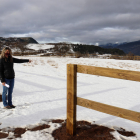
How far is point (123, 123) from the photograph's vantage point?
134 inches

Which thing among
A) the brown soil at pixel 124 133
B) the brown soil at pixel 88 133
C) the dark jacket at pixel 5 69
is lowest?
the brown soil at pixel 124 133

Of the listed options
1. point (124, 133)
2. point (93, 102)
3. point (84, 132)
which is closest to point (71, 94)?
point (93, 102)

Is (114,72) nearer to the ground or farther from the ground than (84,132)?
farther from the ground

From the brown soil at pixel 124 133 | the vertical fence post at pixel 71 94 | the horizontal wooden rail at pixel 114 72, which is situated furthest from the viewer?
the brown soil at pixel 124 133

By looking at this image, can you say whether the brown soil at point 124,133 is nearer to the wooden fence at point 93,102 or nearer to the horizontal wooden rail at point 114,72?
the wooden fence at point 93,102

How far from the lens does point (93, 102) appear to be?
2.41 m

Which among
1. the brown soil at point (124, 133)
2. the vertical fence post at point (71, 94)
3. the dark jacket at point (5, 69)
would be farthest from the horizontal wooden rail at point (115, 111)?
the dark jacket at point (5, 69)

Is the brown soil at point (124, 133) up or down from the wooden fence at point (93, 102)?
down

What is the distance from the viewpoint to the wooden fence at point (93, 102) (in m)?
2.02

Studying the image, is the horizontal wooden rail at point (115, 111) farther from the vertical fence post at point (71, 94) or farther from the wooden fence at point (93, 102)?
the vertical fence post at point (71, 94)

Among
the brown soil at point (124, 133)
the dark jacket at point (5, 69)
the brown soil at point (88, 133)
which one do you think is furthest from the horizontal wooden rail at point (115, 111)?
the dark jacket at point (5, 69)

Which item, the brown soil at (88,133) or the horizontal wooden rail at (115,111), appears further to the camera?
the brown soil at (88,133)

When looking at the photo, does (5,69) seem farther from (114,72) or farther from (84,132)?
(114,72)

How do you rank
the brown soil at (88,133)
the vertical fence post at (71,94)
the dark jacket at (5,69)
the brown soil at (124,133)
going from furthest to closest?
the dark jacket at (5,69), the brown soil at (124,133), the brown soil at (88,133), the vertical fence post at (71,94)
